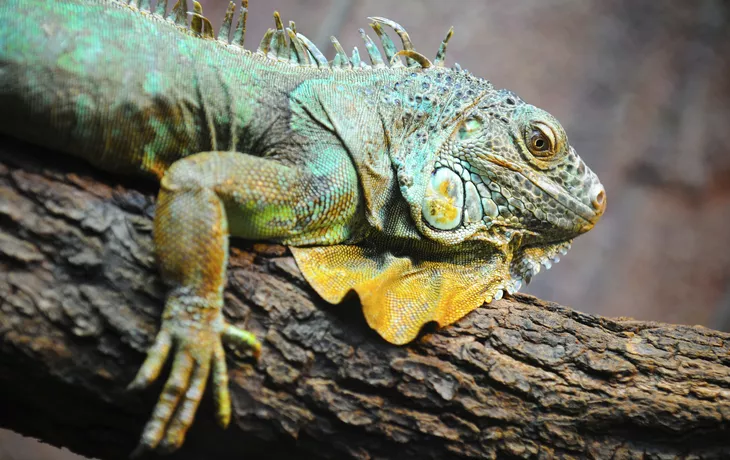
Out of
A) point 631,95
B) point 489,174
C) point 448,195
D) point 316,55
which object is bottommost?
point 448,195

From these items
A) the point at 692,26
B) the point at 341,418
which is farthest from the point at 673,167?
the point at 341,418

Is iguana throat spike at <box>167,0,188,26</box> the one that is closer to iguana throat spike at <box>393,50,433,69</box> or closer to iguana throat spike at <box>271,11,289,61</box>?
iguana throat spike at <box>271,11,289,61</box>

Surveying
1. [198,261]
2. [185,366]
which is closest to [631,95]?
[198,261]

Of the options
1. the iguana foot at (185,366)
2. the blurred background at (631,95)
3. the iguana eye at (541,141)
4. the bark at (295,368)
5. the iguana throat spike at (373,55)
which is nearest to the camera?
the iguana foot at (185,366)

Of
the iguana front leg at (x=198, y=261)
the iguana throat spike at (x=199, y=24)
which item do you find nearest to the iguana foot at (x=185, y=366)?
the iguana front leg at (x=198, y=261)

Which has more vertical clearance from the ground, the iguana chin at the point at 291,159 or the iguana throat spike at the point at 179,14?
the iguana throat spike at the point at 179,14

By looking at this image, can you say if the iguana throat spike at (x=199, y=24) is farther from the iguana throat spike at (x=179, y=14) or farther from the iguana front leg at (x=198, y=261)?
the iguana front leg at (x=198, y=261)

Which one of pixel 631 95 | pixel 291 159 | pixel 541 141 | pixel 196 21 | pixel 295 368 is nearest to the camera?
pixel 295 368

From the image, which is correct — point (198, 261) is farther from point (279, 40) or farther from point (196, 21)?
point (279, 40)
